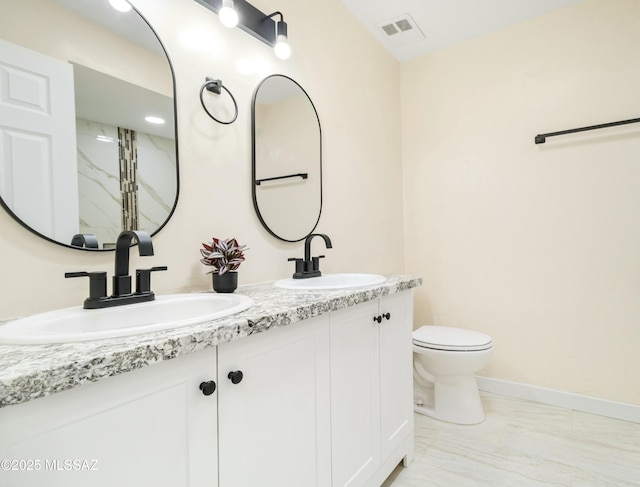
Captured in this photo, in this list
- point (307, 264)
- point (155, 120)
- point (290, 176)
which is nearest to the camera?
point (155, 120)

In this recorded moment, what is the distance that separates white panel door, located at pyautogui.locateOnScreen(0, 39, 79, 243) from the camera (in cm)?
83

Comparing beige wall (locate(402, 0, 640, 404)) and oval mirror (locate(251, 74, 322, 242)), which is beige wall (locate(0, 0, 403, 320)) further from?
beige wall (locate(402, 0, 640, 404))

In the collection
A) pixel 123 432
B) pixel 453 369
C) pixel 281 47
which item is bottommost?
pixel 453 369

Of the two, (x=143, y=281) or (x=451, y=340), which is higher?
(x=143, y=281)

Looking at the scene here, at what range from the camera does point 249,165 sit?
1.45m

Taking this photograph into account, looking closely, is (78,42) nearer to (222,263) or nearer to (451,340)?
(222,263)

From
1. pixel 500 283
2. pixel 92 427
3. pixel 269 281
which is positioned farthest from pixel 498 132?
pixel 92 427

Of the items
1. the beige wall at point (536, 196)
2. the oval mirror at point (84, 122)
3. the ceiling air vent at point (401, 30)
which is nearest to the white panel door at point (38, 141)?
the oval mirror at point (84, 122)

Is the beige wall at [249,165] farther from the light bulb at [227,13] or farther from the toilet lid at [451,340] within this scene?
the toilet lid at [451,340]

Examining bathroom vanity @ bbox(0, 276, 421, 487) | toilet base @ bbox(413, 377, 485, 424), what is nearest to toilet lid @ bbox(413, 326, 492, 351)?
toilet base @ bbox(413, 377, 485, 424)

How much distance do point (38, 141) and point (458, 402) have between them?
86.8 inches

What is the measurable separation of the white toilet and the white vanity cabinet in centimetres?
39

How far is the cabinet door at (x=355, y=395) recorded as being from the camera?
3.63 ft

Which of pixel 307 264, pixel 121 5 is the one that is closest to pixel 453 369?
pixel 307 264
